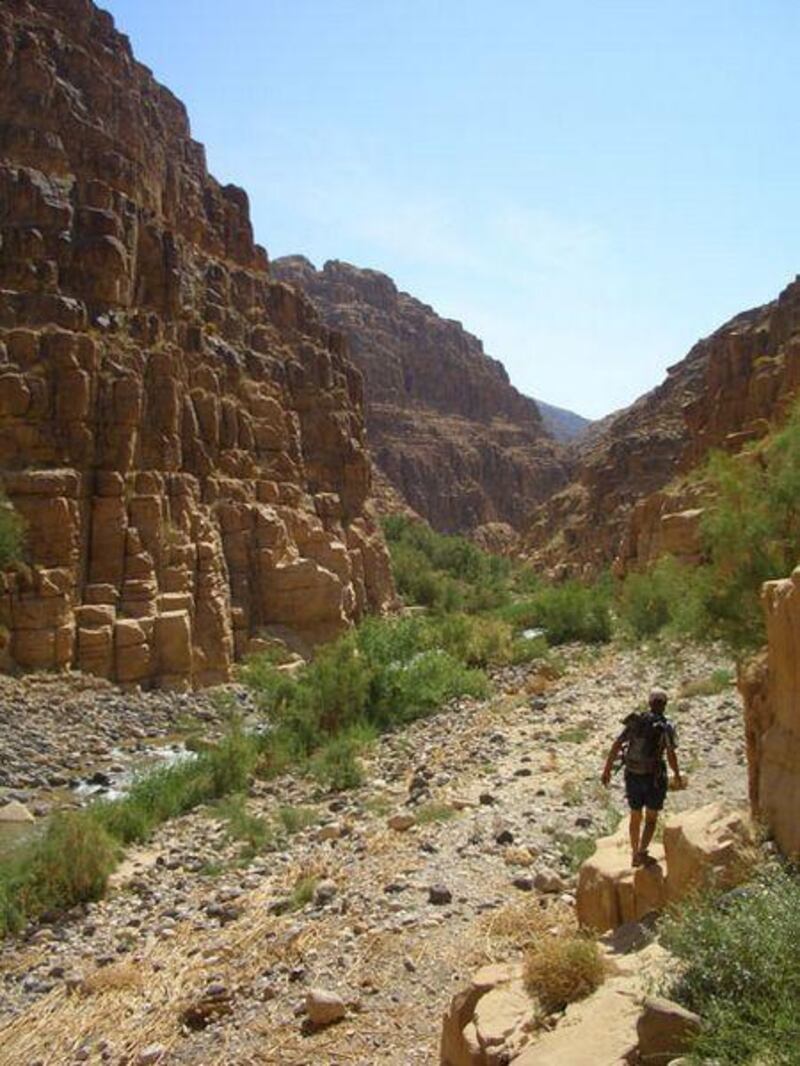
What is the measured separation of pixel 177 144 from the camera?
4947 cm

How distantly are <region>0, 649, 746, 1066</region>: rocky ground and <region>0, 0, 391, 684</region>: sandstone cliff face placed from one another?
46.3 ft

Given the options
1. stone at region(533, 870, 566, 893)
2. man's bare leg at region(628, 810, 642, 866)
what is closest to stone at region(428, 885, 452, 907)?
stone at region(533, 870, 566, 893)

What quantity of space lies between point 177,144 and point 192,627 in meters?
29.8

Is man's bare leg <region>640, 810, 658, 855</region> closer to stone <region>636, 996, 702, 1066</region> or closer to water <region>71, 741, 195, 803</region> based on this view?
stone <region>636, 996, 702, 1066</region>

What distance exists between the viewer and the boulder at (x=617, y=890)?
24.0 feet

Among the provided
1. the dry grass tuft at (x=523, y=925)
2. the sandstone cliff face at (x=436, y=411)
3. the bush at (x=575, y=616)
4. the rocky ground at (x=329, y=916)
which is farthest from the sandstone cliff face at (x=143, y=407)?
the sandstone cliff face at (x=436, y=411)

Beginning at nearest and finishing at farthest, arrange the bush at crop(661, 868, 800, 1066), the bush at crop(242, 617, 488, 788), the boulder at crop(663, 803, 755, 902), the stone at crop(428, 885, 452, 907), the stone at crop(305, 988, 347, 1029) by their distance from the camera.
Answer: the bush at crop(661, 868, 800, 1066), the boulder at crop(663, 803, 755, 902), the stone at crop(305, 988, 347, 1029), the stone at crop(428, 885, 452, 907), the bush at crop(242, 617, 488, 788)

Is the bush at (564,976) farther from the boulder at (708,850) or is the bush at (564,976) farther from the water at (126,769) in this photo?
the water at (126,769)

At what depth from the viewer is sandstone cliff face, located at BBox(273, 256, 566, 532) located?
11200 centimetres

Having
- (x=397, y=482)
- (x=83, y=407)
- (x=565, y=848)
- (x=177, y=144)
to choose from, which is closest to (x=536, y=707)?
(x=565, y=848)

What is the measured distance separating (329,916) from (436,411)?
118m

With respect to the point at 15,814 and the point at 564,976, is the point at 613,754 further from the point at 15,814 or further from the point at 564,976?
the point at 15,814

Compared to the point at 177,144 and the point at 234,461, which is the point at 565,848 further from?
the point at 177,144

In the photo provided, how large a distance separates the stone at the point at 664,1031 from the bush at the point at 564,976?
1.22 metres
